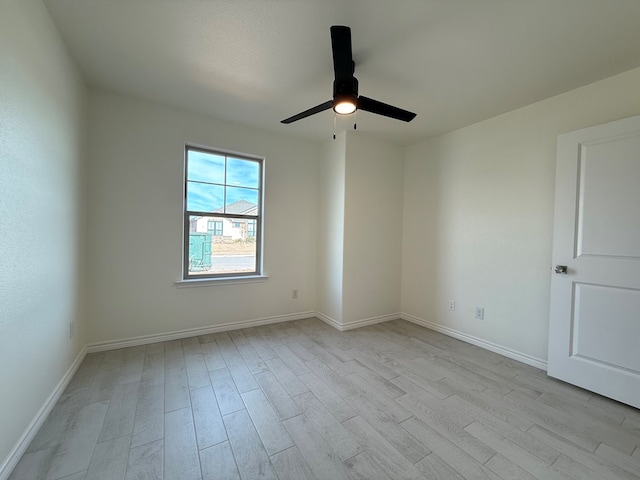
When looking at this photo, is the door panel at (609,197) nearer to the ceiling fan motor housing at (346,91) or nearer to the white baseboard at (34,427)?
the ceiling fan motor housing at (346,91)

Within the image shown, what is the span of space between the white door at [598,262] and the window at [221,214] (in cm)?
307

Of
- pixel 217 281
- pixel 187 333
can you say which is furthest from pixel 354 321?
pixel 187 333

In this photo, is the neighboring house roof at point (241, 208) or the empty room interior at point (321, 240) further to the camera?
the neighboring house roof at point (241, 208)

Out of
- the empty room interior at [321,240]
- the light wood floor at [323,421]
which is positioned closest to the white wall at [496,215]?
the empty room interior at [321,240]

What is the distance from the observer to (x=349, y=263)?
3.32m

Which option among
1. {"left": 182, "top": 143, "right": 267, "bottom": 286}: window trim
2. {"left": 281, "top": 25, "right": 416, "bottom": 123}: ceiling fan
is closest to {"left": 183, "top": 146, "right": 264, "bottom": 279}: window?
{"left": 182, "top": 143, "right": 267, "bottom": 286}: window trim

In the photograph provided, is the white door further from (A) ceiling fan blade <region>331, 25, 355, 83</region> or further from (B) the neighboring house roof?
(B) the neighboring house roof

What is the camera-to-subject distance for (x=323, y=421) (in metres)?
1.66

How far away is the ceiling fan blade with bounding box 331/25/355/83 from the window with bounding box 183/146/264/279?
1.98m

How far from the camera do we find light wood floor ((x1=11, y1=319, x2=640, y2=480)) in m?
1.33

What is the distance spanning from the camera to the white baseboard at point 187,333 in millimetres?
2557

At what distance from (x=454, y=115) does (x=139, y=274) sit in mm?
3658

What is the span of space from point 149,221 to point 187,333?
128 centimetres

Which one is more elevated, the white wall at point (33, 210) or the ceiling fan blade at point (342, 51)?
the ceiling fan blade at point (342, 51)
